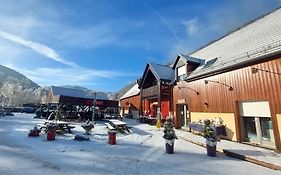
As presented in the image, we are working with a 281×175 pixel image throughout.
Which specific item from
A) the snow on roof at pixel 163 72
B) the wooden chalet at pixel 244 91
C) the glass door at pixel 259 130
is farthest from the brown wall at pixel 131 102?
the glass door at pixel 259 130

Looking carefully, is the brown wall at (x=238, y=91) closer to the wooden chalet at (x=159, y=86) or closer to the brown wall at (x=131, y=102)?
the wooden chalet at (x=159, y=86)

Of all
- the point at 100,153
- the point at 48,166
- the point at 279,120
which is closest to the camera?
the point at 48,166

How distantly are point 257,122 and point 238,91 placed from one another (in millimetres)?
2040

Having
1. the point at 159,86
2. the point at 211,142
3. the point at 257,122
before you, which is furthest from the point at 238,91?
the point at 159,86

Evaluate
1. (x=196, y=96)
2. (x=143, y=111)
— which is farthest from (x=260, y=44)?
(x=143, y=111)

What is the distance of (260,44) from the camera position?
1143cm

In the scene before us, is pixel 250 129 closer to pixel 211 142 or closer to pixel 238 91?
pixel 238 91

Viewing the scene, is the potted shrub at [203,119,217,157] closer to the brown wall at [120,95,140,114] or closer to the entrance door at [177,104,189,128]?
the entrance door at [177,104,189,128]

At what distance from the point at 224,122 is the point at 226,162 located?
5853mm

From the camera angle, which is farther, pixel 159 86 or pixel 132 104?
pixel 132 104

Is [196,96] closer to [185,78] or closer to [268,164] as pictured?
[185,78]

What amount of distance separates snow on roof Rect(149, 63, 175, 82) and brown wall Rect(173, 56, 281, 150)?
4764 millimetres

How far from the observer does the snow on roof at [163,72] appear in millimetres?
20984

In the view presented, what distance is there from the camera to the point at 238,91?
11578 mm
